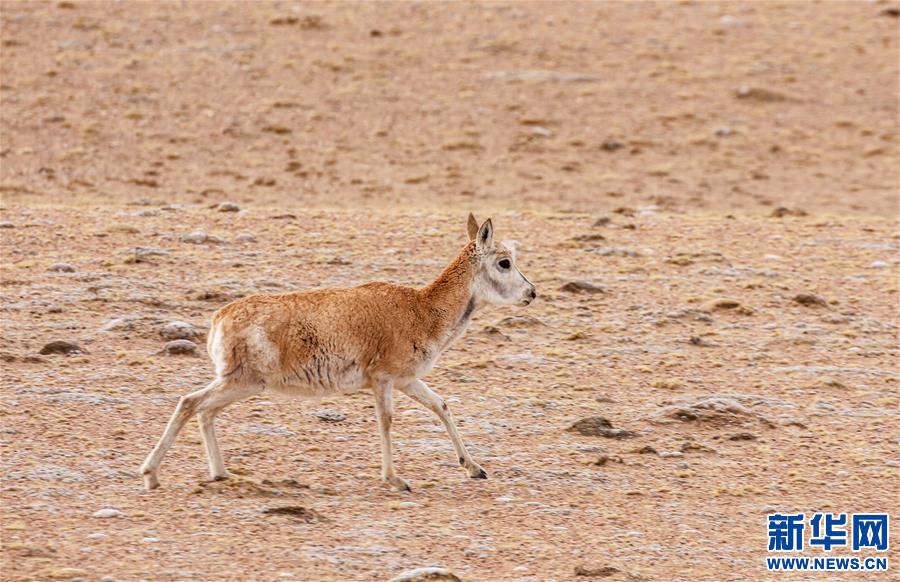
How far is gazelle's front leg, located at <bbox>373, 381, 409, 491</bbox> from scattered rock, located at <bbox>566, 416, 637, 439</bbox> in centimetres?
193

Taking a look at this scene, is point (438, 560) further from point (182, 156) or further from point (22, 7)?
point (22, 7)

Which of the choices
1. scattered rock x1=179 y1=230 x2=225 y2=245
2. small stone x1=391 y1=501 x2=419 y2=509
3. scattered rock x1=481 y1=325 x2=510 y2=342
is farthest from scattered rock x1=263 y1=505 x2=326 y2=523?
scattered rock x1=179 y1=230 x2=225 y2=245

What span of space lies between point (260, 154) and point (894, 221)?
9.36m

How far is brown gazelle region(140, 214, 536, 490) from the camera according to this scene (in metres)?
9.27

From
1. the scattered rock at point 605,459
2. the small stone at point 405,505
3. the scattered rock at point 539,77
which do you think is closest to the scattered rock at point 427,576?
the small stone at point 405,505

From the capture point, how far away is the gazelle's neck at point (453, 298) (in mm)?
10281

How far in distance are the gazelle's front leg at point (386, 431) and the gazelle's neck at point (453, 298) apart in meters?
0.61

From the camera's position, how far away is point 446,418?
9.92m

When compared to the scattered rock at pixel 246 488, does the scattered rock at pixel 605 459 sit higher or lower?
lower

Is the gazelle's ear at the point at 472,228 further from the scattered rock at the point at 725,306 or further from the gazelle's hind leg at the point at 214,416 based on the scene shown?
the scattered rock at the point at 725,306

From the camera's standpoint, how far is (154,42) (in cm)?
2736

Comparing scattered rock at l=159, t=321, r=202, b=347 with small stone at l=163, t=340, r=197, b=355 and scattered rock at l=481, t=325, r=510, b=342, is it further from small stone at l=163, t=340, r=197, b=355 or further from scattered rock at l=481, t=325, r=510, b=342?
scattered rock at l=481, t=325, r=510, b=342

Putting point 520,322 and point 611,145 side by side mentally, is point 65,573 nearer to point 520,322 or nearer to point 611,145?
point 520,322

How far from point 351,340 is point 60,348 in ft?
11.7
